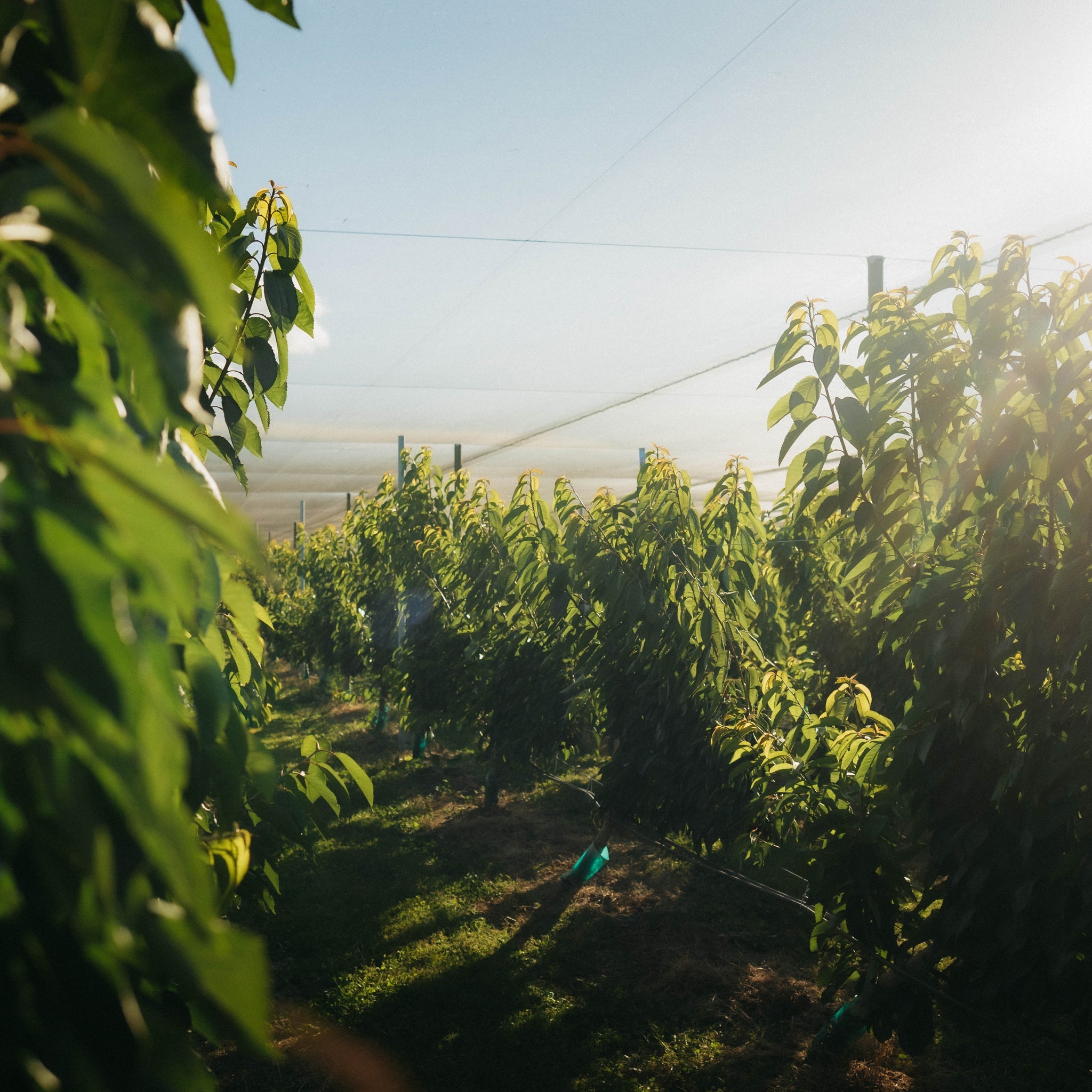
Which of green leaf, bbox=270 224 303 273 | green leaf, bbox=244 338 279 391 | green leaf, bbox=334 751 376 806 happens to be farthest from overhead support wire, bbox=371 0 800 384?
green leaf, bbox=334 751 376 806

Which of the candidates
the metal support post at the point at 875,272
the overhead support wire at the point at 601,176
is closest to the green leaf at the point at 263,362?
the metal support post at the point at 875,272

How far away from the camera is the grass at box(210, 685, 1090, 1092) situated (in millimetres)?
3559

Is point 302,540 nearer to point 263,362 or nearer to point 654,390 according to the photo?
point 654,390

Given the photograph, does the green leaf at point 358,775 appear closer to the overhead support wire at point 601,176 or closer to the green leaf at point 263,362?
the green leaf at point 263,362

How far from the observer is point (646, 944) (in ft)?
15.8

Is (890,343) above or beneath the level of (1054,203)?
beneath

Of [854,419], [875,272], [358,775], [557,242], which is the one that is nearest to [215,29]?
[358,775]

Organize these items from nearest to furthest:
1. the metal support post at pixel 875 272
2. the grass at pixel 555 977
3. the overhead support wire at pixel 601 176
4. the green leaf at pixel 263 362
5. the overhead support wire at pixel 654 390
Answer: the green leaf at pixel 263 362
the grass at pixel 555 977
the metal support post at pixel 875 272
the overhead support wire at pixel 601 176
the overhead support wire at pixel 654 390

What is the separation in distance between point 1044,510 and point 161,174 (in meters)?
2.09

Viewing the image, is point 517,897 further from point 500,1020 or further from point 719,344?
point 719,344

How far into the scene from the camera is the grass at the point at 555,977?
3.56 m

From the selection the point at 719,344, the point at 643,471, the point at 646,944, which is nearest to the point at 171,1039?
the point at 643,471

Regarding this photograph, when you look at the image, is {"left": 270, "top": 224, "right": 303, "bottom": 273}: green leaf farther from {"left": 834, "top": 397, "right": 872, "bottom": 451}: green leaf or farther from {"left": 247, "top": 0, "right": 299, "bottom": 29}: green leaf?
{"left": 834, "top": 397, "right": 872, "bottom": 451}: green leaf

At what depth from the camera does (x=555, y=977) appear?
4.49 m
